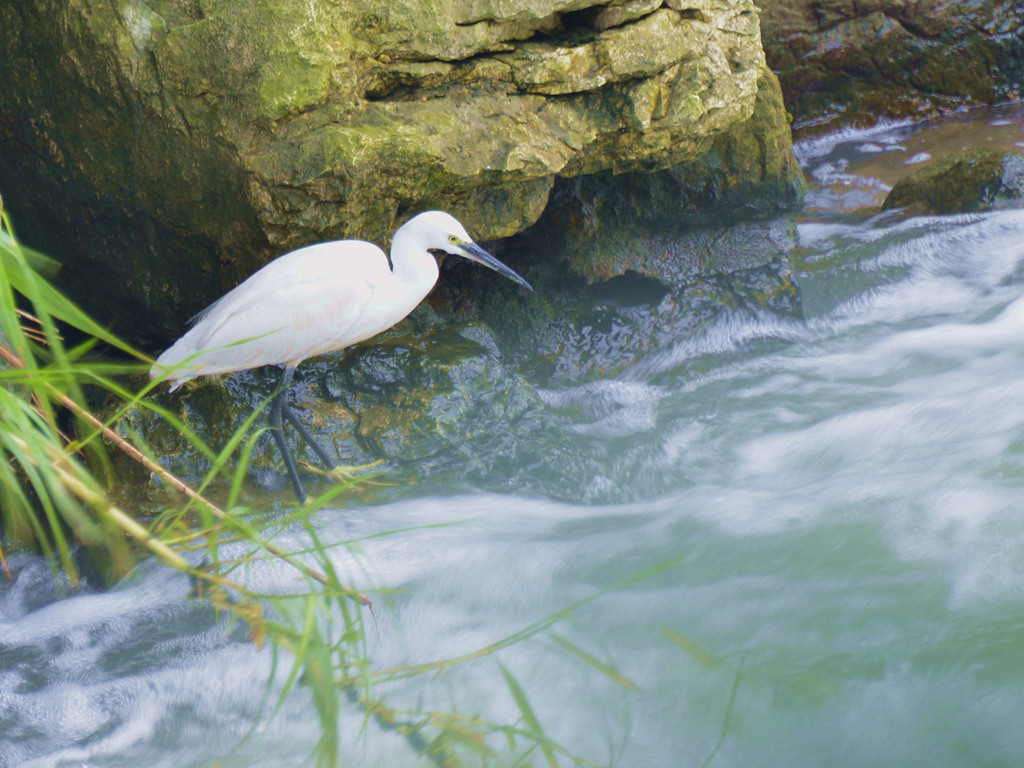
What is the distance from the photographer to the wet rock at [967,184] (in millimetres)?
4773

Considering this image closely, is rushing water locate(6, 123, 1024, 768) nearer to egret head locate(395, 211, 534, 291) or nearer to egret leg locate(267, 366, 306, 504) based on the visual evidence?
egret leg locate(267, 366, 306, 504)

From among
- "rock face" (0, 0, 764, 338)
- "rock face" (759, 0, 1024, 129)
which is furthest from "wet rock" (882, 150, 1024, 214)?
"rock face" (0, 0, 764, 338)

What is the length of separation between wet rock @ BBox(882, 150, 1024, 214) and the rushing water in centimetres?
135

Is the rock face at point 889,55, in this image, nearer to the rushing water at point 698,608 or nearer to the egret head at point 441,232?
the rushing water at point 698,608

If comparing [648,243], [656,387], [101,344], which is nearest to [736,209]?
[648,243]

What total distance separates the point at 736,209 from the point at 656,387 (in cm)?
112

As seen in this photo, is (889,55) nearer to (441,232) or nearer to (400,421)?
(441,232)

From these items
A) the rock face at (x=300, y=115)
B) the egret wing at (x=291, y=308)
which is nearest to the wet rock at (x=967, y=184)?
the rock face at (x=300, y=115)

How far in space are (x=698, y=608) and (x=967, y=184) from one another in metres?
3.80

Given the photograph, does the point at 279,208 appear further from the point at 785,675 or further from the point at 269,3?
the point at 785,675

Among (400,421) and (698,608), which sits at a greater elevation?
(400,421)

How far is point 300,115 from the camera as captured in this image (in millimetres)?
2775

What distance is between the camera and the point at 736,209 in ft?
14.3

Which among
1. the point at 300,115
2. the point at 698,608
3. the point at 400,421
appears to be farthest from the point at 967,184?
the point at 300,115
